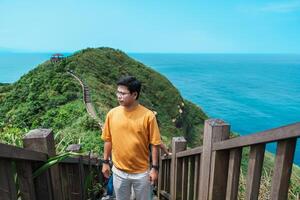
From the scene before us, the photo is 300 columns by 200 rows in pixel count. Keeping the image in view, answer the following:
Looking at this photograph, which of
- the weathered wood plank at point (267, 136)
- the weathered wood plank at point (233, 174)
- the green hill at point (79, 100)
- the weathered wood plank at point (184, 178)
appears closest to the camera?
the weathered wood plank at point (267, 136)

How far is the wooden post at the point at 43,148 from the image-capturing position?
6.48 feet

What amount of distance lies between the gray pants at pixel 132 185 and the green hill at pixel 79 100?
99 cm

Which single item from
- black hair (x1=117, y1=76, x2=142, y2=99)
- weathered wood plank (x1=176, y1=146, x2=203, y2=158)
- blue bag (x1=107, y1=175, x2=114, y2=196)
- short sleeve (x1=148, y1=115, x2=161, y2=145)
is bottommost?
blue bag (x1=107, y1=175, x2=114, y2=196)

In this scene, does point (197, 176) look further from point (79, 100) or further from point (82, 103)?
point (79, 100)

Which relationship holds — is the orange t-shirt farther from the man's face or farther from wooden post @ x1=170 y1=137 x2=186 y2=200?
wooden post @ x1=170 y1=137 x2=186 y2=200

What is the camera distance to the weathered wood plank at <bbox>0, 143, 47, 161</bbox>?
1508 millimetres

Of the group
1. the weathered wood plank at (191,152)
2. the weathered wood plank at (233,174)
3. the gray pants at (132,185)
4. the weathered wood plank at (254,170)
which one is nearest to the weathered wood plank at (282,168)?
the weathered wood plank at (254,170)

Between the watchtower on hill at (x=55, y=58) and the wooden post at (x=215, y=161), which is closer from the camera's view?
the wooden post at (x=215, y=161)

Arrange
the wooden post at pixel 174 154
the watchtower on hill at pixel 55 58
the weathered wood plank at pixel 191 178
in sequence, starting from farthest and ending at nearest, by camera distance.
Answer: the watchtower on hill at pixel 55 58
the wooden post at pixel 174 154
the weathered wood plank at pixel 191 178

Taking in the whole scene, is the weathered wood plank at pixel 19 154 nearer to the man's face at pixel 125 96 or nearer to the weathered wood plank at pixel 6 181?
the weathered wood plank at pixel 6 181

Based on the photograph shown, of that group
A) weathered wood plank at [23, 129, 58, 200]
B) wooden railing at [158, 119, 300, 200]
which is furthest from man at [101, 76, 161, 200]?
weathered wood plank at [23, 129, 58, 200]

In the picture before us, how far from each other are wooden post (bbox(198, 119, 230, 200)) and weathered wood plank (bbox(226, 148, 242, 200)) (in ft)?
0.42

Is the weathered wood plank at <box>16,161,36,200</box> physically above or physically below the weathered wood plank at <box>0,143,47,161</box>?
below

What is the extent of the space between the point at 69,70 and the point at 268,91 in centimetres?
9299
